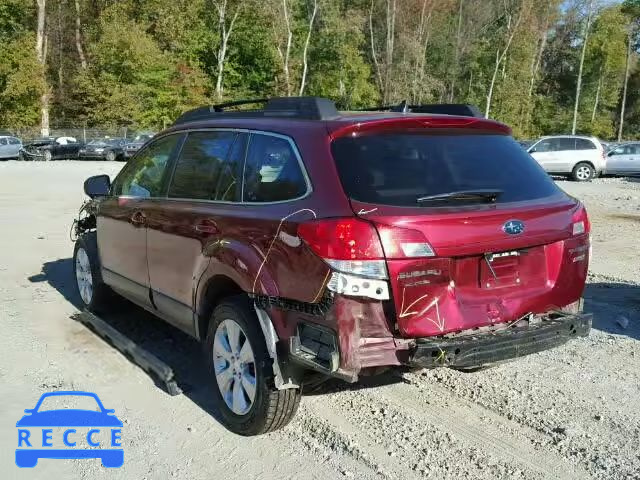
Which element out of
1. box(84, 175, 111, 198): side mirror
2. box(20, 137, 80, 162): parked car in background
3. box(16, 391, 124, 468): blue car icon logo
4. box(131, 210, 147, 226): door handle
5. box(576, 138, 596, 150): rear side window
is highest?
box(576, 138, 596, 150): rear side window

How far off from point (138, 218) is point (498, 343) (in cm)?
291

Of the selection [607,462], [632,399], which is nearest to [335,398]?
[607,462]

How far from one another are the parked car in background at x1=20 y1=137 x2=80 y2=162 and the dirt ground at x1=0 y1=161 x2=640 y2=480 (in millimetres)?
33857

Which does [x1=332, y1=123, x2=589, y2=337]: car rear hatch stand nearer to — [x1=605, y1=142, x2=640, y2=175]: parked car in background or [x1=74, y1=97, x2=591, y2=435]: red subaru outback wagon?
[x1=74, y1=97, x2=591, y2=435]: red subaru outback wagon

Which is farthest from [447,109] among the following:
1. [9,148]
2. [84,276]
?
[9,148]

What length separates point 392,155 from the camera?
137 inches

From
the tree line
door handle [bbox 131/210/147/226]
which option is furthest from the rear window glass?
the tree line

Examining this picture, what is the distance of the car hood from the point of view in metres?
3.95

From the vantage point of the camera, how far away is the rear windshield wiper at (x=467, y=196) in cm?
335

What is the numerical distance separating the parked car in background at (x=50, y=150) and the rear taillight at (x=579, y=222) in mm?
37708

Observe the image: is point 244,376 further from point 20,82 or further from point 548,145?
point 20,82

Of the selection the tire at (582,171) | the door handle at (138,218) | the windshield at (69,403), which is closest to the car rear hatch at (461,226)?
the door handle at (138,218)

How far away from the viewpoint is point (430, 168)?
353 cm

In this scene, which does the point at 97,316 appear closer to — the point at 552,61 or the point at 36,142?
the point at 36,142
